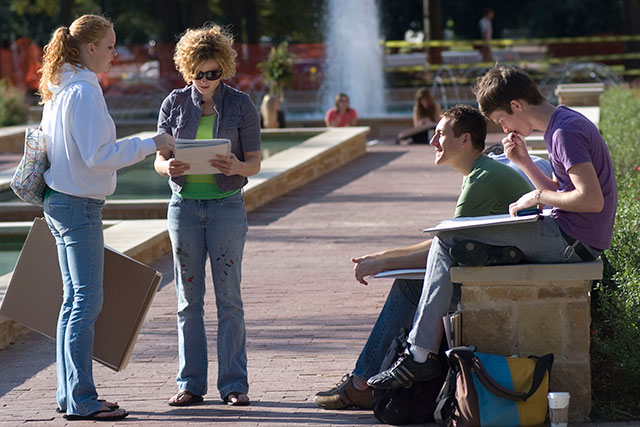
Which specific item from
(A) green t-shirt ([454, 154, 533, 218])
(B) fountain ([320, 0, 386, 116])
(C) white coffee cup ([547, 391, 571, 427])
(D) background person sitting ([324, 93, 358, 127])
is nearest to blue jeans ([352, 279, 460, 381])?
(A) green t-shirt ([454, 154, 533, 218])

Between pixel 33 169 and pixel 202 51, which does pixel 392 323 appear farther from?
pixel 33 169

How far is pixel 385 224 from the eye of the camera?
11117mm

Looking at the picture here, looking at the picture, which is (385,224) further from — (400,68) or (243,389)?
(400,68)

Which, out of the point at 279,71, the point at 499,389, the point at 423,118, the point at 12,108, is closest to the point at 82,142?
the point at 499,389

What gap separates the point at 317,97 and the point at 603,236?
85.4 ft

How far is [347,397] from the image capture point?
17.1 ft

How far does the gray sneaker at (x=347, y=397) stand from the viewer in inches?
205

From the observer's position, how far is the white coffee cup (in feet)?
14.9

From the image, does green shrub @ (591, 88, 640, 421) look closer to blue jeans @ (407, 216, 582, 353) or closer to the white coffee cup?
the white coffee cup

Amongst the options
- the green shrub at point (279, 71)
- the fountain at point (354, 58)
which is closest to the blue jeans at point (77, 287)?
the green shrub at point (279, 71)

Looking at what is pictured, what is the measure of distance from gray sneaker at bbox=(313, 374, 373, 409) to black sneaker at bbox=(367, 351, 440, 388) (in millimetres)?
337

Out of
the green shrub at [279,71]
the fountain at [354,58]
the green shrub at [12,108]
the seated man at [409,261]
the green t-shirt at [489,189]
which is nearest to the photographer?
the green t-shirt at [489,189]

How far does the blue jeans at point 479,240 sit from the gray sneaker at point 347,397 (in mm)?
529

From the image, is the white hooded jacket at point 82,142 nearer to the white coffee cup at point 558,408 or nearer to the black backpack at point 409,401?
the black backpack at point 409,401
